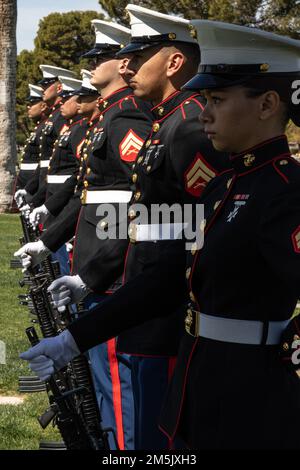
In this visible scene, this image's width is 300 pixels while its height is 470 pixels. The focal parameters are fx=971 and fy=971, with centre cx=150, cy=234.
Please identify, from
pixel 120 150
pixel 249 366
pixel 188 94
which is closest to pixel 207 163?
pixel 188 94

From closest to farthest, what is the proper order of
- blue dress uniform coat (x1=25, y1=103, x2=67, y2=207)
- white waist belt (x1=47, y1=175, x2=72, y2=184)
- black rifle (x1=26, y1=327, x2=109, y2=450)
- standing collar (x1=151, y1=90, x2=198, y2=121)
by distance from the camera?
black rifle (x1=26, y1=327, x2=109, y2=450) → standing collar (x1=151, y1=90, x2=198, y2=121) → white waist belt (x1=47, y1=175, x2=72, y2=184) → blue dress uniform coat (x1=25, y1=103, x2=67, y2=207)

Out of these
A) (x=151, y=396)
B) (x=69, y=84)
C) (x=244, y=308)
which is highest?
(x=244, y=308)

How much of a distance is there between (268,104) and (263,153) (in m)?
0.14

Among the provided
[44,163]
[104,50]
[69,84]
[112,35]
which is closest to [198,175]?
[104,50]

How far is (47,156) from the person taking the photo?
11555mm

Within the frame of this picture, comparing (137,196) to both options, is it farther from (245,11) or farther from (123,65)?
(245,11)

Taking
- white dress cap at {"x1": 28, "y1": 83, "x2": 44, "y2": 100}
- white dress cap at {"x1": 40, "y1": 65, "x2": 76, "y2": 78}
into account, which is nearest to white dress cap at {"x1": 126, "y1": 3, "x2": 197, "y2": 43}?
white dress cap at {"x1": 40, "y1": 65, "x2": 76, "y2": 78}

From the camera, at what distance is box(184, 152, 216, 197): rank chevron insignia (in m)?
3.44

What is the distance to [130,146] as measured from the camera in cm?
473

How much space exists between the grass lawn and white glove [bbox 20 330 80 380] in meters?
2.76

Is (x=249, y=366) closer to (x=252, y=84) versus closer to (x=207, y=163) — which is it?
(x=252, y=84)

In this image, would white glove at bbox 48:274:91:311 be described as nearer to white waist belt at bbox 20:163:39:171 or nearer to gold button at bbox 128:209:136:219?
gold button at bbox 128:209:136:219

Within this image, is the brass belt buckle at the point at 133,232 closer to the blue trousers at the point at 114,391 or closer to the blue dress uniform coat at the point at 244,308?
the blue trousers at the point at 114,391

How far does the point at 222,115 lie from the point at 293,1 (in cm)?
3104
